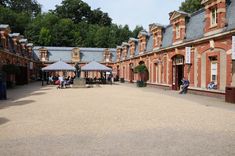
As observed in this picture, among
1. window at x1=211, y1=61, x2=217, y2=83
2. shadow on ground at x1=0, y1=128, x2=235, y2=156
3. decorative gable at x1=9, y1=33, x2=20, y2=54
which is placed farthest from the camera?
decorative gable at x1=9, y1=33, x2=20, y2=54

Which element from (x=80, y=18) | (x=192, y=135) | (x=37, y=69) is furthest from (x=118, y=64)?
(x=192, y=135)

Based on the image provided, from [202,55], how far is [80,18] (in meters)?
60.6

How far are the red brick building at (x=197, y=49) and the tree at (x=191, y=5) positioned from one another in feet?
56.0

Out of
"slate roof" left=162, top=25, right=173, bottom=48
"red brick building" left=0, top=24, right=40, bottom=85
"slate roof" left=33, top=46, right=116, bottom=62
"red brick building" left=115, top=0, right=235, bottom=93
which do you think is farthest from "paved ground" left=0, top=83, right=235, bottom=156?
"slate roof" left=33, top=46, right=116, bottom=62

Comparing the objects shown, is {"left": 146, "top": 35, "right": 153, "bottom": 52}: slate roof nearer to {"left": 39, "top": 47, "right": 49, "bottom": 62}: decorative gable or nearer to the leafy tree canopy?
{"left": 39, "top": 47, "right": 49, "bottom": 62}: decorative gable

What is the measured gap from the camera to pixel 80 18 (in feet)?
251

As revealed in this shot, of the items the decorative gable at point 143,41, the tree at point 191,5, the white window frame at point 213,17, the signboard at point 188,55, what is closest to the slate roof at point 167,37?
the signboard at point 188,55

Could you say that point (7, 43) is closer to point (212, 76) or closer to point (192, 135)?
point (212, 76)

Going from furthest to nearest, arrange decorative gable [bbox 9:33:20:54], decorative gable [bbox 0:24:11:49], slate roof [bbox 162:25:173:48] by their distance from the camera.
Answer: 1. decorative gable [bbox 9:33:20:54]
2. decorative gable [bbox 0:24:11:49]
3. slate roof [bbox 162:25:173:48]

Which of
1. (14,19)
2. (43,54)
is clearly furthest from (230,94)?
(14,19)

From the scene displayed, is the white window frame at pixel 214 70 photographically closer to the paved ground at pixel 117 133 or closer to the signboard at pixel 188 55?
the signboard at pixel 188 55

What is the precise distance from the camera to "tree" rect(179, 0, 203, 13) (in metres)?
44.9

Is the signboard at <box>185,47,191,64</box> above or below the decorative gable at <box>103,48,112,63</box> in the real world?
below

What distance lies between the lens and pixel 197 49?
2062 centimetres
